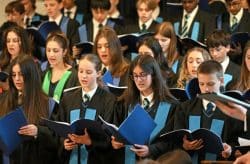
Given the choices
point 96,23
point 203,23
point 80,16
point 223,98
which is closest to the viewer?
point 223,98

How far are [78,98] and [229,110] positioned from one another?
2007 mm

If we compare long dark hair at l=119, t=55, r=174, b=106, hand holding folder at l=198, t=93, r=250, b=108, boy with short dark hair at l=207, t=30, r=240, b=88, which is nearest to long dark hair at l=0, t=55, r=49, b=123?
long dark hair at l=119, t=55, r=174, b=106

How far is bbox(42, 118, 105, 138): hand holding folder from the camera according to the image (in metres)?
4.75

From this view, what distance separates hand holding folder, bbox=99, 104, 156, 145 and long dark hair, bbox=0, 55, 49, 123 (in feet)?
2.49

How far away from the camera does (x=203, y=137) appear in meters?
4.59

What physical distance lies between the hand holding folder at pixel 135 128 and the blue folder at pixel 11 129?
0.65 meters

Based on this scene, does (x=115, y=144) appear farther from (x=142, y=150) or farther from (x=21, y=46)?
(x=21, y=46)

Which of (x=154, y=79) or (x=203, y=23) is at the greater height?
(x=203, y=23)

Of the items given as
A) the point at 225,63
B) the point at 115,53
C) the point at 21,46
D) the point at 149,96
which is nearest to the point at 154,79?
the point at 149,96

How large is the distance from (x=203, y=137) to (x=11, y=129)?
1375 millimetres

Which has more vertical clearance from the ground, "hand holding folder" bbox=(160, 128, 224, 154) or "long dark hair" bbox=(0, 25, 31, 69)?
"long dark hair" bbox=(0, 25, 31, 69)

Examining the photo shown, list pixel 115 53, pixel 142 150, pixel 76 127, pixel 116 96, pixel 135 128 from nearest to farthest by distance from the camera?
pixel 135 128, pixel 142 150, pixel 76 127, pixel 116 96, pixel 115 53

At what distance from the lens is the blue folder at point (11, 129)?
483 cm

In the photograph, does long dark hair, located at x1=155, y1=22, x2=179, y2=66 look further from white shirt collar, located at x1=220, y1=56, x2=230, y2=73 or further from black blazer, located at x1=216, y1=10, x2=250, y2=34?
black blazer, located at x1=216, y1=10, x2=250, y2=34
